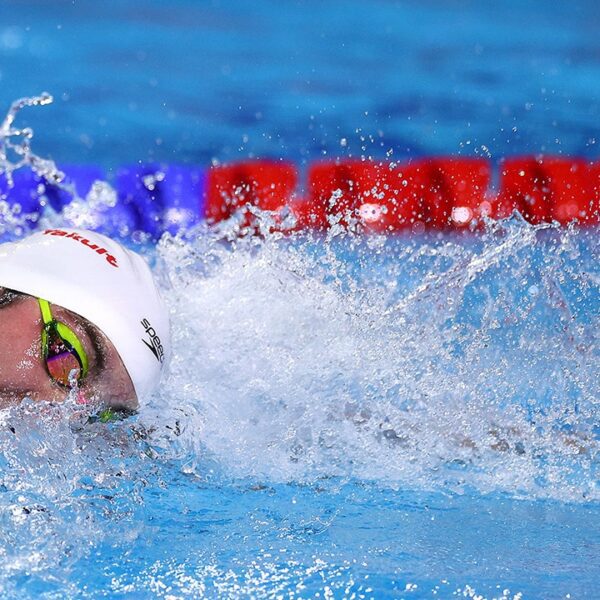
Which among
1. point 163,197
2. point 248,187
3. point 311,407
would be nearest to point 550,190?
point 248,187

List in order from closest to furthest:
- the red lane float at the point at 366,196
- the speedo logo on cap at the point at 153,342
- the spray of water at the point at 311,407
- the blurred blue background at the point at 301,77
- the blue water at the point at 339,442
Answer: the blue water at the point at 339,442 < the spray of water at the point at 311,407 < the speedo logo on cap at the point at 153,342 < the red lane float at the point at 366,196 < the blurred blue background at the point at 301,77

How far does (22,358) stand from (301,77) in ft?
14.4

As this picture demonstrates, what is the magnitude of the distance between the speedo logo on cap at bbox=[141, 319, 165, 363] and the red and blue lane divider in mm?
2298

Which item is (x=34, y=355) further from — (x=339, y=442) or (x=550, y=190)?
(x=550, y=190)

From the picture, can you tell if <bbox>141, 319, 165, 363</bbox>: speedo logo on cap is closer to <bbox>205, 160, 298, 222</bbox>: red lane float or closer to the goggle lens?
the goggle lens

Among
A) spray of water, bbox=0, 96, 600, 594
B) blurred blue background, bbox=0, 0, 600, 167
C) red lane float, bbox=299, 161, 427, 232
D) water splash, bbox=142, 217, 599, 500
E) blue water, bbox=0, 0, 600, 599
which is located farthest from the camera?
blurred blue background, bbox=0, 0, 600, 167

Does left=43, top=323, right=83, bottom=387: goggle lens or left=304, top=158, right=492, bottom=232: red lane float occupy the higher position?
left=304, top=158, right=492, bottom=232: red lane float

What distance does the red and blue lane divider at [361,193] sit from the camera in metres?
4.21

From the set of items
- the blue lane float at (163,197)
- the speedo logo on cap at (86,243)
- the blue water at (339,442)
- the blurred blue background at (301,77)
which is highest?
the blurred blue background at (301,77)

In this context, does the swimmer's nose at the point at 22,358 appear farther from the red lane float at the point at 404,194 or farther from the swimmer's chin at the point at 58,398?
the red lane float at the point at 404,194

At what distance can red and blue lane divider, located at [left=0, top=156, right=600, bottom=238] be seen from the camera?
4211 millimetres

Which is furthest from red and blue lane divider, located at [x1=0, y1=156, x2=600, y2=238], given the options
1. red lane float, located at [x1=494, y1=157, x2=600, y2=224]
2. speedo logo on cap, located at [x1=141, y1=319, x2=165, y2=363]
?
speedo logo on cap, located at [x1=141, y1=319, x2=165, y2=363]

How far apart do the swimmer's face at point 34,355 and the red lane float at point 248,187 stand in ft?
8.08

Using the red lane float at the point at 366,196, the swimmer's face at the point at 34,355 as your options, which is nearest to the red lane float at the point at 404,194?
the red lane float at the point at 366,196
